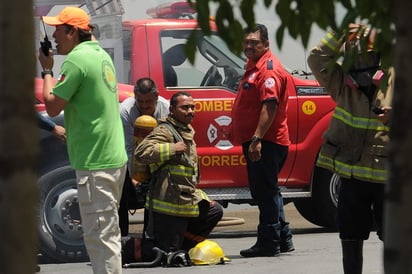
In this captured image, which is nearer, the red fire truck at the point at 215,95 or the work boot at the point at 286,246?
the work boot at the point at 286,246

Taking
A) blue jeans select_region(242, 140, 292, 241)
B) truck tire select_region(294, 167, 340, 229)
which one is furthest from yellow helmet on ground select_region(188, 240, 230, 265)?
truck tire select_region(294, 167, 340, 229)

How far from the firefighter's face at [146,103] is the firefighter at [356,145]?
2757mm

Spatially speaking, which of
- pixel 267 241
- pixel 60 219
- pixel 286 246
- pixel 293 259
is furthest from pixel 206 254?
pixel 60 219

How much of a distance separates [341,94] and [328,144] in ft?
0.95

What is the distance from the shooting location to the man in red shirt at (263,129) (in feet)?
30.5

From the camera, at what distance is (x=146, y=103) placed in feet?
31.2

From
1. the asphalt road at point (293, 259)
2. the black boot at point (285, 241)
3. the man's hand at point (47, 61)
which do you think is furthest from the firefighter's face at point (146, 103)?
the man's hand at point (47, 61)

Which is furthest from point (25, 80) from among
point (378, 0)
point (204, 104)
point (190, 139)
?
point (204, 104)

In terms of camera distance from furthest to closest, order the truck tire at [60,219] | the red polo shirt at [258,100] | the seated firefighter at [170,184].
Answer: the truck tire at [60,219], the red polo shirt at [258,100], the seated firefighter at [170,184]

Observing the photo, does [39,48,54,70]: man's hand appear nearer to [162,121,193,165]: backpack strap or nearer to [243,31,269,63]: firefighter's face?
[162,121,193,165]: backpack strap

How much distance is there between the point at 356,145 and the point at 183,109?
99.2 inches

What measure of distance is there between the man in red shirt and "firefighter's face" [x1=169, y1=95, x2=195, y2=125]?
0.48 m

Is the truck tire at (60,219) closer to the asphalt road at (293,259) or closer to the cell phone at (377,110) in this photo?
the asphalt road at (293,259)

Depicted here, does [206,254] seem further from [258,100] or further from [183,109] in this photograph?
[258,100]
